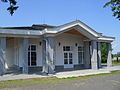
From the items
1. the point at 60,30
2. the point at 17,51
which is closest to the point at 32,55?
the point at 17,51

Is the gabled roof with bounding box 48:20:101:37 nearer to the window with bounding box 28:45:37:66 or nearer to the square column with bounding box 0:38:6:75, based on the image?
the window with bounding box 28:45:37:66

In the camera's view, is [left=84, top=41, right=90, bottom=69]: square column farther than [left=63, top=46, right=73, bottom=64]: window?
Yes

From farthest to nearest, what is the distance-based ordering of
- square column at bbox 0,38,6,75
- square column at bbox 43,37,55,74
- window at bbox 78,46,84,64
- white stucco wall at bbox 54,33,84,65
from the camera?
window at bbox 78,46,84,64
white stucco wall at bbox 54,33,84,65
square column at bbox 43,37,55,74
square column at bbox 0,38,6,75

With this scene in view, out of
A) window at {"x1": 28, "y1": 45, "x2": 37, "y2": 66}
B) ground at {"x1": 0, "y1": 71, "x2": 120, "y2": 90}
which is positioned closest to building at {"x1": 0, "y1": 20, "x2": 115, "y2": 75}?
window at {"x1": 28, "y1": 45, "x2": 37, "y2": 66}

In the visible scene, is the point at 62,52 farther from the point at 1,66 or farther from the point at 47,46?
the point at 1,66

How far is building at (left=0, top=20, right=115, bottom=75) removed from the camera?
15.4 meters

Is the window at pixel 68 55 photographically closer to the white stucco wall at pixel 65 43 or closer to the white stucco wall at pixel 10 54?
the white stucco wall at pixel 65 43

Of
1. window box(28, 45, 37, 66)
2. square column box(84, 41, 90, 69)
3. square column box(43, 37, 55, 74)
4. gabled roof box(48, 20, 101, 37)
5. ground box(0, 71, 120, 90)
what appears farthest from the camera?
square column box(84, 41, 90, 69)

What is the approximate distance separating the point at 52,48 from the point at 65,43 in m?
4.81

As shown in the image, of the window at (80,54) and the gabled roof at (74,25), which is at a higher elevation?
the gabled roof at (74,25)

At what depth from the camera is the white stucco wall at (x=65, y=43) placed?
19453mm

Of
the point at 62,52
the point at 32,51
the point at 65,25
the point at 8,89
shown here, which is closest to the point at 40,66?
the point at 32,51

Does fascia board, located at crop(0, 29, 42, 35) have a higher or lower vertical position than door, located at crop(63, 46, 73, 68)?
higher

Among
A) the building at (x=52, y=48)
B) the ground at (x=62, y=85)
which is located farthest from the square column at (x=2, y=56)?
the ground at (x=62, y=85)
